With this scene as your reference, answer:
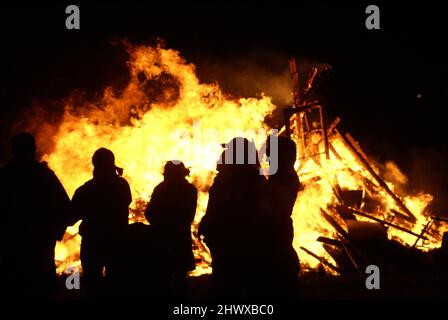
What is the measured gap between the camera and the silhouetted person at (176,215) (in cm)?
493

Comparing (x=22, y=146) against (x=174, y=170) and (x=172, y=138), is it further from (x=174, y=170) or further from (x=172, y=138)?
(x=172, y=138)

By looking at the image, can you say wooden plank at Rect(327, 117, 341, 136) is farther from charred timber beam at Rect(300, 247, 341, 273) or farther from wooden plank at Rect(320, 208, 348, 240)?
charred timber beam at Rect(300, 247, 341, 273)

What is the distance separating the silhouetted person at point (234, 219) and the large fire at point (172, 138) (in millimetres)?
5892

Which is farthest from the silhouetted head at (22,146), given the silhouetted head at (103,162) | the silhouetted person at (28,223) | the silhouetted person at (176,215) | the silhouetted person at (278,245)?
the silhouetted person at (278,245)

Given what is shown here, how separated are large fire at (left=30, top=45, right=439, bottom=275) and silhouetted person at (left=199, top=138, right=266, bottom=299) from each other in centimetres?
589

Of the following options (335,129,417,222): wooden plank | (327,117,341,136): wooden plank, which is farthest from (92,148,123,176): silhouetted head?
(335,129,417,222): wooden plank

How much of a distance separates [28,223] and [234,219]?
2072 millimetres

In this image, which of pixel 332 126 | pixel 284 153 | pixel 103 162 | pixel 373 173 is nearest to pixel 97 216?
pixel 103 162

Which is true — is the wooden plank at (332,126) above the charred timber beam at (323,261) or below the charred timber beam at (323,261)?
above

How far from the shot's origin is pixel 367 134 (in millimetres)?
19406

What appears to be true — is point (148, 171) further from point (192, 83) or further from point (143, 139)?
point (192, 83)

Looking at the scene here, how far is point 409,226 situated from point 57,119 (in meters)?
11.7

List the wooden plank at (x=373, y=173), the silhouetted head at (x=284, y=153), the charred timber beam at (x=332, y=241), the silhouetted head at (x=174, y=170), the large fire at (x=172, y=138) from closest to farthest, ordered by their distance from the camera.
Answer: the silhouetted head at (x=284, y=153), the silhouetted head at (x=174, y=170), the charred timber beam at (x=332, y=241), the large fire at (x=172, y=138), the wooden plank at (x=373, y=173)

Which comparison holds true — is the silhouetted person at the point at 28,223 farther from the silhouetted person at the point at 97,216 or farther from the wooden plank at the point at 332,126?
the wooden plank at the point at 332,126
